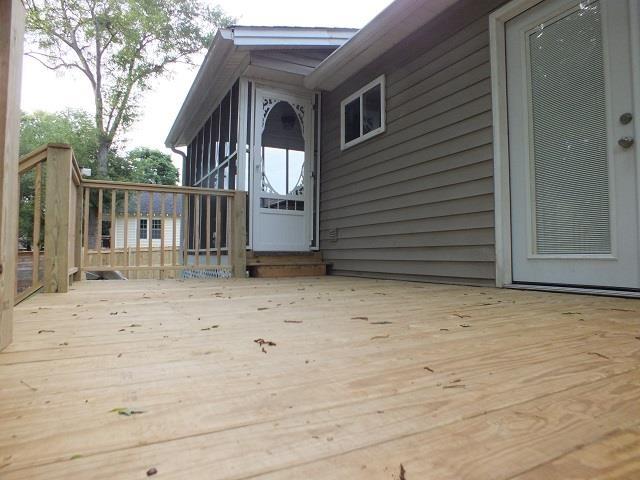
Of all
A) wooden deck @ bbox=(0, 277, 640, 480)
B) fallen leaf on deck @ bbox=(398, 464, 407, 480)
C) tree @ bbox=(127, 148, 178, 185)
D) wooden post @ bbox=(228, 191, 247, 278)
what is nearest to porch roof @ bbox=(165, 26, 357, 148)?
wooden post @ bbox=(228, 191, 247, 278)

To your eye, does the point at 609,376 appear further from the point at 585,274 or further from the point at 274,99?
the point at 274,99

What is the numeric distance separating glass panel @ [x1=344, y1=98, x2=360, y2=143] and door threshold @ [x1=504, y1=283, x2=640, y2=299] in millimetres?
2644

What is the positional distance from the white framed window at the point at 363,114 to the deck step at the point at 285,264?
1.50 meters

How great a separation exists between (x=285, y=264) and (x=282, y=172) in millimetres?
1248

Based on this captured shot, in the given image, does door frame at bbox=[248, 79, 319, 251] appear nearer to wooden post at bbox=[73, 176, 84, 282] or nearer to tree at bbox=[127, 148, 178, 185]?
wooden post at bbox=[73, 176, 84, 282]

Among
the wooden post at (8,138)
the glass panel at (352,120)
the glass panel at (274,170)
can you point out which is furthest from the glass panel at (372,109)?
the wooden post at (8,138)

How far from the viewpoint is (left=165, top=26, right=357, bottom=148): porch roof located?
442cm

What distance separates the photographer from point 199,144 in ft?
25.0

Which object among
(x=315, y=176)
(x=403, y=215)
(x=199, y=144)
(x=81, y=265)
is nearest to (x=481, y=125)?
(x=403, y=215)

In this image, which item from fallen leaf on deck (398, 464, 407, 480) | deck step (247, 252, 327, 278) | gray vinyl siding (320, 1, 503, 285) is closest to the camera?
fallen leaf on deck (398, 464, 407, 480)

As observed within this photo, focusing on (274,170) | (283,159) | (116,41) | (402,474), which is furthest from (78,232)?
(116,41)

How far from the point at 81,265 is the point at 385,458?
4123 millimetres

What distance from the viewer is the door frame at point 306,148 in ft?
16.0

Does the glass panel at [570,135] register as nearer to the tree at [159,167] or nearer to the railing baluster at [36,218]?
the railing baluster at [36,218]
